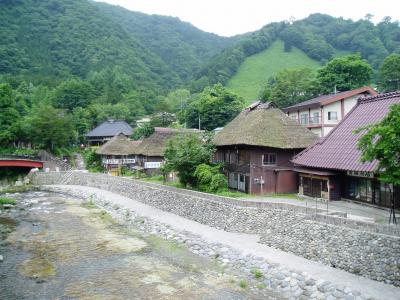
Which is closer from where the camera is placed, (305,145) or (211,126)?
(305,145)

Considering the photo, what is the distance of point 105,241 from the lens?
2184cm

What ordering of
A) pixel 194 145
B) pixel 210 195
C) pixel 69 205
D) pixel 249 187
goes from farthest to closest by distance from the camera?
pixel 69 205, pixel 194 145, pixel 249 187, pixel 210 195

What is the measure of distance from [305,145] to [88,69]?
93711 mm

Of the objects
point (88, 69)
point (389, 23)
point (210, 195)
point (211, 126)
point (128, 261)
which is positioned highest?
point (389, 23)

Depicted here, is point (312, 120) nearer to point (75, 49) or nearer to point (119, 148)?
point (119, 148)

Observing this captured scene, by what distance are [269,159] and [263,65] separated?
80.5 m

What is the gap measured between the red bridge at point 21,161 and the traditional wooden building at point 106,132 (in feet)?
52.0

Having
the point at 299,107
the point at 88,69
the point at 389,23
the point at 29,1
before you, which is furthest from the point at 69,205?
the point at 29,1

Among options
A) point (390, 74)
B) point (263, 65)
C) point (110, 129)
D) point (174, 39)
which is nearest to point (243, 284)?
point (390, 74)

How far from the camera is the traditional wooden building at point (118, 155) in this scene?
4672 centimetres

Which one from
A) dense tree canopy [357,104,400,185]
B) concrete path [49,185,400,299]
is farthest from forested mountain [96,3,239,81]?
dense tree canopy [357,104,400,185]

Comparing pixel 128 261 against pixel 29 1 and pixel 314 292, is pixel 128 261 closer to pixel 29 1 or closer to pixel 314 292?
pixel 314 292

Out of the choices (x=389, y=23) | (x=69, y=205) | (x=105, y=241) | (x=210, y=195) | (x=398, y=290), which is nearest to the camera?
(x=398, y=290)

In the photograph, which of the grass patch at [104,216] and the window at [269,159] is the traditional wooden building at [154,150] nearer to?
the grass patch at [104,216]
